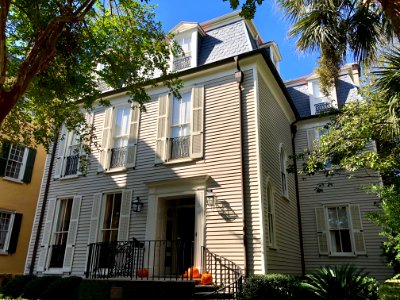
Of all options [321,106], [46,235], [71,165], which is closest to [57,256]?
[46,235]

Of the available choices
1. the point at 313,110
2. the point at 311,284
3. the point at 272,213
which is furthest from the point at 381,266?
the point at 313,110

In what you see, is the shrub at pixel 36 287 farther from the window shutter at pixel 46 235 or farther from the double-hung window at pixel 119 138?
the double-hung window at pixel 119 138

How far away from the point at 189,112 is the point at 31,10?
214 inches

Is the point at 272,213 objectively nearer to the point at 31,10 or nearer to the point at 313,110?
the point at 313,110

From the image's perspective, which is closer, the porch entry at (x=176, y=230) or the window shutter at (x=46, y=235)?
the porch entry at (x=176, y=230)

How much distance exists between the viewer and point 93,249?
1033cm

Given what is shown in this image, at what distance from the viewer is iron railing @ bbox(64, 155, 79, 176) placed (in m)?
12.9

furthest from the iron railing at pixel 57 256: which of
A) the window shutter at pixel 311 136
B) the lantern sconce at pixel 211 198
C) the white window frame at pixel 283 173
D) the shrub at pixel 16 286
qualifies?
the window shutter at pixel 311 136

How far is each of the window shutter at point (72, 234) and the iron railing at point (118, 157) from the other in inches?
70.2

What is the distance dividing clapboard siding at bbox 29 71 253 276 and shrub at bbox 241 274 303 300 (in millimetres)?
988

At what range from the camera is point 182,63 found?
12125 mm

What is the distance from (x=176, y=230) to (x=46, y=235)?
5.09 m

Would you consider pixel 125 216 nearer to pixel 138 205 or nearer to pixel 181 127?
pixel 138 205

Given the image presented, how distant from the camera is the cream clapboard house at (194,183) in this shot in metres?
9.30
